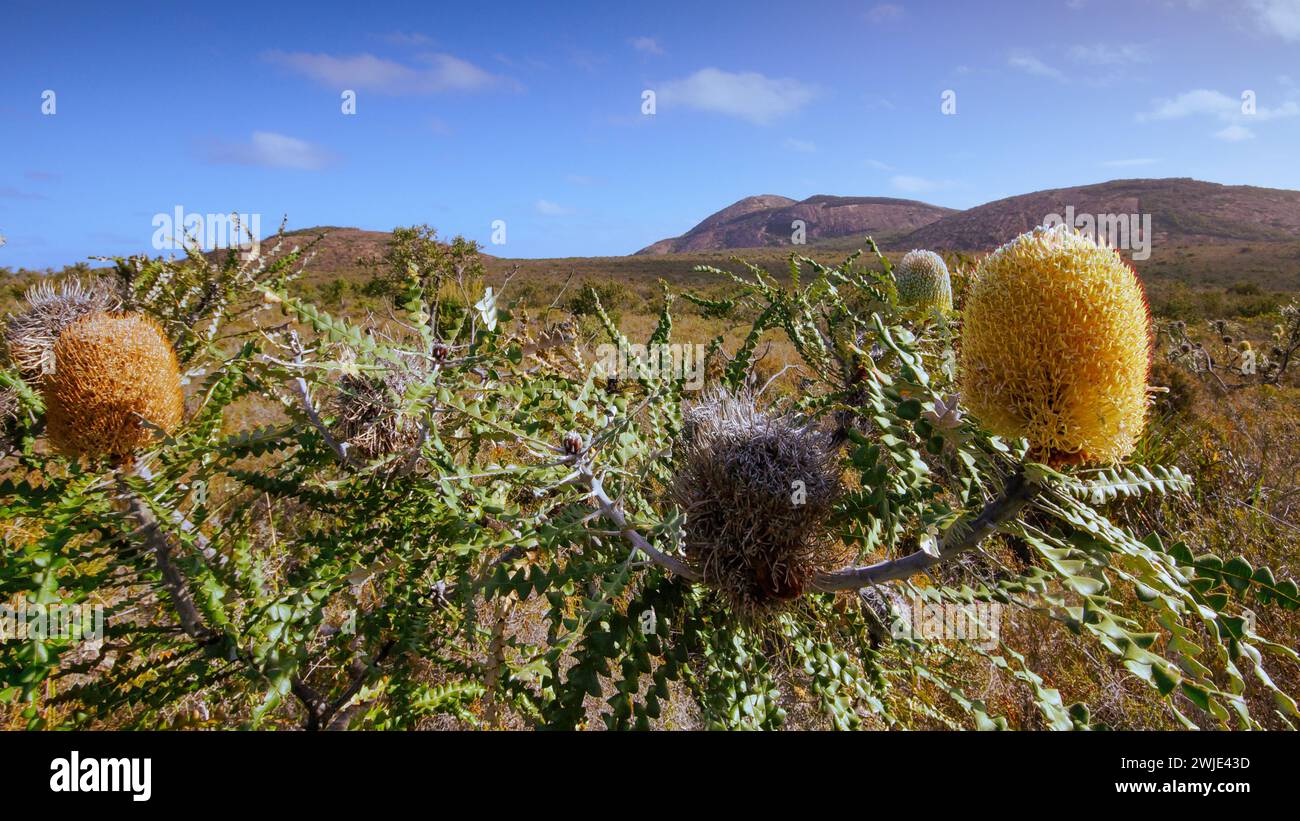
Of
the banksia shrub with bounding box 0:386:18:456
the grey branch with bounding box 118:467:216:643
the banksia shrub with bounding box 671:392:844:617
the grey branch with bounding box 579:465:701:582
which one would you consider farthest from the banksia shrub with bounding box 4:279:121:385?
the banksia shrub with bounding box 671:392:844:617

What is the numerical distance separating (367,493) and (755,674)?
190cm

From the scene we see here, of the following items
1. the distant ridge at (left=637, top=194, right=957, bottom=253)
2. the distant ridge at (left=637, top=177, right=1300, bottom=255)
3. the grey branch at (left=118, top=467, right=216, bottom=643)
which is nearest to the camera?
the grey branch at (left=118, top=467, right=216, bottom=643)

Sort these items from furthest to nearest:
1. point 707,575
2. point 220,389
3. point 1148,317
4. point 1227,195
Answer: point 1227,195
point 220,389
point 707,575
point 1148,317

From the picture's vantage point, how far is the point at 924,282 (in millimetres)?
4680

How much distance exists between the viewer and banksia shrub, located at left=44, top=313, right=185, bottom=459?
2.00 m

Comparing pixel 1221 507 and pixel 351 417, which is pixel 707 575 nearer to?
pixel 351 417

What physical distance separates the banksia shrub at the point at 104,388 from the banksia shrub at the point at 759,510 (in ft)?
6.53

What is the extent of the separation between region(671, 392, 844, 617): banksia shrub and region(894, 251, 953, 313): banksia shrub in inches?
126

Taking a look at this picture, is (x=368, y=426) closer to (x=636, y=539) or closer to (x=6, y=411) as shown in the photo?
(x=6, y=411)

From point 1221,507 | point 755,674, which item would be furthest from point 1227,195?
point 755,674

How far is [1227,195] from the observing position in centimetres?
7719

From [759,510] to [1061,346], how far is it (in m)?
0.92

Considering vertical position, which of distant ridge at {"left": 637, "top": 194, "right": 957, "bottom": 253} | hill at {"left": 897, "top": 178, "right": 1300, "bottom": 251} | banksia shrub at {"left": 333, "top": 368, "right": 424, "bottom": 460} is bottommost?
banksia shrub at {"left": 333, "top": 368, "right": 424, "bottom": 460}

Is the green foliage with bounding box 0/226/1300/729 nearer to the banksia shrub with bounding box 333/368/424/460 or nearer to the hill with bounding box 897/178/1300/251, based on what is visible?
the banksia shrub with bounding box 333/368/424/460
